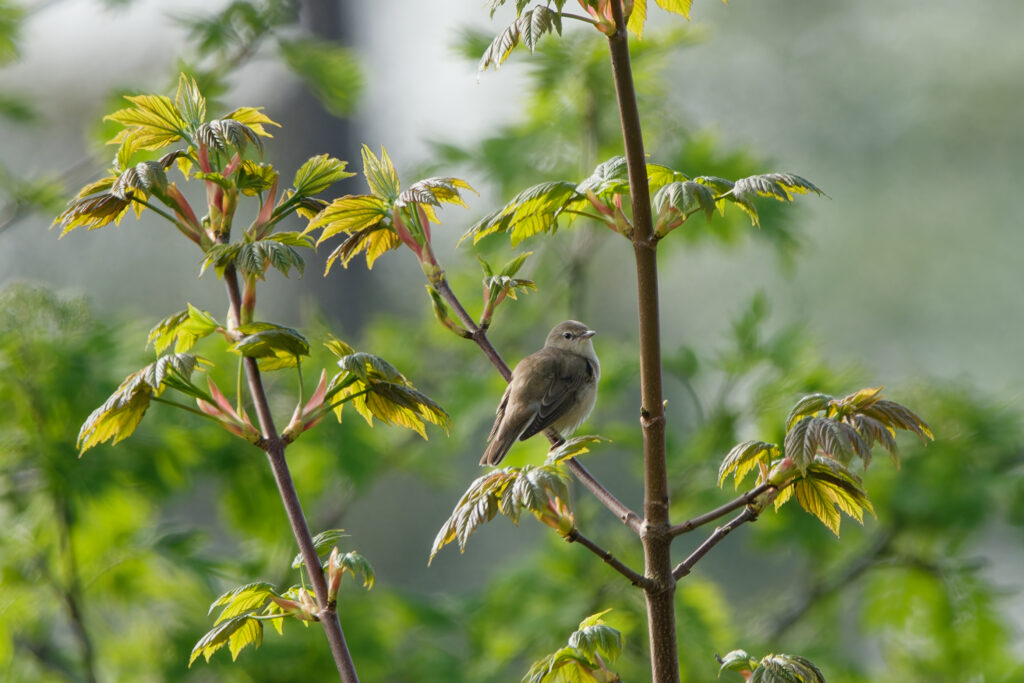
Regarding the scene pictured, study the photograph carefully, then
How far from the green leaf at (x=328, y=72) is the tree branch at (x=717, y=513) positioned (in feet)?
5.62

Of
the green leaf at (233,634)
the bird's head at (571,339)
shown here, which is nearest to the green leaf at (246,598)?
the green leaf at (233,634)

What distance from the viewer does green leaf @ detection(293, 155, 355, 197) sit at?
0.69 m

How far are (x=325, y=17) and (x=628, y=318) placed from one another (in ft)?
7.80

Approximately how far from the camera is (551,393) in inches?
66.9

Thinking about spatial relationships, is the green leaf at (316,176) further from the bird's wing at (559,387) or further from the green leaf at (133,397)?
the bird's wing at (559,387)

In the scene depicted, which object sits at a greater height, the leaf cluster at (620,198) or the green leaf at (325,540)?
the leaf cluster at (620,198)

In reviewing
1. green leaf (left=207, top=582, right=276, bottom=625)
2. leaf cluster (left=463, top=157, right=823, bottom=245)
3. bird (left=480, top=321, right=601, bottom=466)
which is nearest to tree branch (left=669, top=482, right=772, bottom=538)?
leaf cluster (left=463, top=157, right=823, bottom=245)

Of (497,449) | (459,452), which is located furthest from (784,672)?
(459,452)

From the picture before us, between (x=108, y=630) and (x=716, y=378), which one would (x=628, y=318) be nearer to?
(x=716, y=378)

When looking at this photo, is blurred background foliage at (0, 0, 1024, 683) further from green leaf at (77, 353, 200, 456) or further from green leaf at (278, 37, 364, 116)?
green leaf at (77, 353, 200, 456)

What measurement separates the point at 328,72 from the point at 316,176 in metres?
1.49

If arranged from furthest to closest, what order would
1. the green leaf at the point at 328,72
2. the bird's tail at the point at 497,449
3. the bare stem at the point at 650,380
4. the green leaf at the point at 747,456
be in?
the green leaf at the point at 328,72 → the bird's tail at the point at 497,449 → the green leaf at the point at 747,456 → the bare stem at the point at 650,380

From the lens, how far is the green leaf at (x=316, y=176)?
0.69 meters

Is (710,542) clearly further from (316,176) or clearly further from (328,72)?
(328,72)
